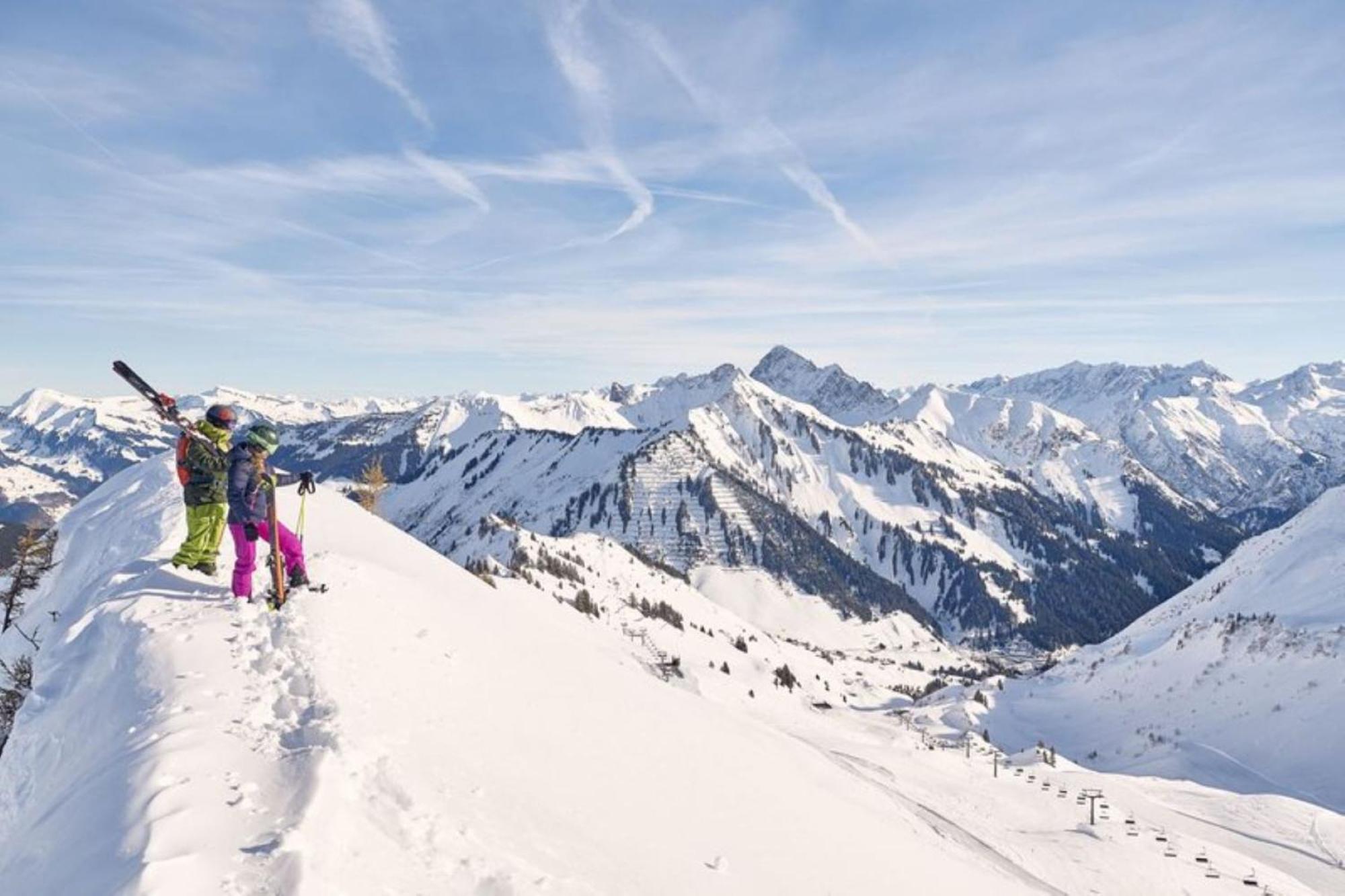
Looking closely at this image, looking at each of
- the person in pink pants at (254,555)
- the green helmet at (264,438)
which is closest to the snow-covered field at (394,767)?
the person in pink pants at (254,555)

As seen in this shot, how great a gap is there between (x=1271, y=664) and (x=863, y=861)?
64830mm

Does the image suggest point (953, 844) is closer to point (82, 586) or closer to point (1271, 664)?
point (82, 586)

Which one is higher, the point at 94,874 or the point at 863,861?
the point at 94,874

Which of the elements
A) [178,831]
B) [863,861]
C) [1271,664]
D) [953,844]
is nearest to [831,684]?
[1271,664]

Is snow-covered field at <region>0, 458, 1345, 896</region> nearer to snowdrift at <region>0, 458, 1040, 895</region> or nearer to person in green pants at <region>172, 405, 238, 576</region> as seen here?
snowdrift at <region>0, 458, 1040, 895</region>

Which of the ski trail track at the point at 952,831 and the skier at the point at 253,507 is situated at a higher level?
the skier at the point at 253,507

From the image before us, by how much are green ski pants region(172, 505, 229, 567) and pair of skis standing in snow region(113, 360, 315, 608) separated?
0.5 inches

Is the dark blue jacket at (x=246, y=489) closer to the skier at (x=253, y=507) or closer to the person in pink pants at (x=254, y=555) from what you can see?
the skier at (x=253, y=507)

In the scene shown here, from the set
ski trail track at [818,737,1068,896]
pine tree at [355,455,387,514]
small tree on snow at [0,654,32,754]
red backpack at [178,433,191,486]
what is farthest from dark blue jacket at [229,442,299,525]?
pine tree at [355,455,387,514]

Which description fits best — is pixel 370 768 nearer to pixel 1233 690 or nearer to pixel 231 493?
pixel 231 493

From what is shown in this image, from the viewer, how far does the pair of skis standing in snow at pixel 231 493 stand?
549 inches

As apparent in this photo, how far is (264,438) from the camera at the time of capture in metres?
15.0

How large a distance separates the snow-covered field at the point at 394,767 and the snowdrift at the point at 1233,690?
107ft

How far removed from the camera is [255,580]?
49.9 feet
